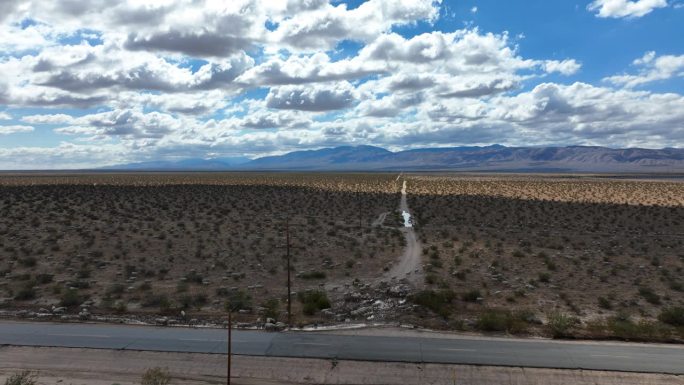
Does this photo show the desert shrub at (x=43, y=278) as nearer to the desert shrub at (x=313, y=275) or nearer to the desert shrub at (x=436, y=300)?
the desert shrub at (x=313, y=275)

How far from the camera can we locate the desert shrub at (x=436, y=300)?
2511 centimetres

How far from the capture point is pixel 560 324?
22.5 m

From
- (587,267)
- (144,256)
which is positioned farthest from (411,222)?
(144,256)

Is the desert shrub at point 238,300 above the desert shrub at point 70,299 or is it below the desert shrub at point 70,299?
below

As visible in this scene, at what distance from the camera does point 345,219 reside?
53.9 metres

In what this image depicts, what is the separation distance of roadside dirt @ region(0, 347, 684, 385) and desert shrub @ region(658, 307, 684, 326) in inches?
263

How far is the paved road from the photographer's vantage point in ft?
62.3

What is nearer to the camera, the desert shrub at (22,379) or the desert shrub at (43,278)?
the desert shrub at (22,379)

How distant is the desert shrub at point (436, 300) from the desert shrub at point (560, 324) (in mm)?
4520

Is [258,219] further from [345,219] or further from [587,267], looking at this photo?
A: [587,267]

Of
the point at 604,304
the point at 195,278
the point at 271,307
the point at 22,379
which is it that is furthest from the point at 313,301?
the point at 604,304

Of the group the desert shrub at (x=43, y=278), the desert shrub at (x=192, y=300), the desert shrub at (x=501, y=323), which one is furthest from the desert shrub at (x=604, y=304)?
the desert shrub at (x=43, y=278)

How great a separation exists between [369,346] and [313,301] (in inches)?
229

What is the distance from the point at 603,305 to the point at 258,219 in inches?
1363
